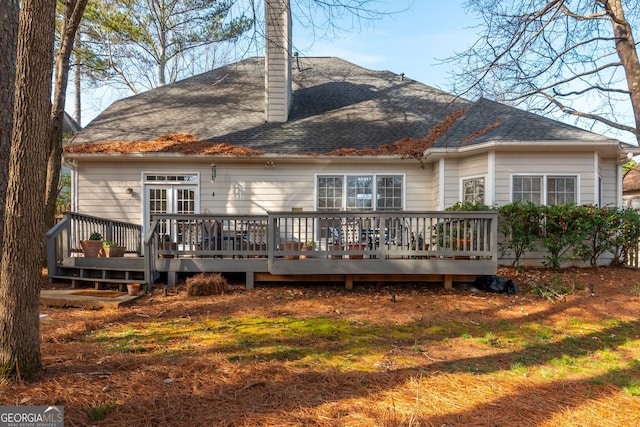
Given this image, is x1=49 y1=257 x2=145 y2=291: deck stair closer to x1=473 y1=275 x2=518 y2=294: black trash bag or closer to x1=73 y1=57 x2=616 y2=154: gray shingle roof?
x1=73 y1=57 x2=616 y2=154: gray shingle roof

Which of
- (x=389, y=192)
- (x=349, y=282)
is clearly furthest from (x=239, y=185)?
(x=349, y=282)

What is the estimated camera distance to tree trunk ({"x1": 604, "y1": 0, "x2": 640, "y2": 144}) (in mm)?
6004

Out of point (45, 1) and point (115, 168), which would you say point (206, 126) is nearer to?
point (115, 168)

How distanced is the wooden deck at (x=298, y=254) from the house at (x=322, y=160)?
1.78 meters

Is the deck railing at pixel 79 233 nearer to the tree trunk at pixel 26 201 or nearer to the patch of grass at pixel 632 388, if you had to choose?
the tree trunk at pixel 26 201

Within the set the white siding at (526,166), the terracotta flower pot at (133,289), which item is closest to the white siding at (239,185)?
the white siding at (526,166)

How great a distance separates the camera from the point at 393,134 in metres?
10.1

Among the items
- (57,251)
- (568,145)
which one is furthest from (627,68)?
(57,251)

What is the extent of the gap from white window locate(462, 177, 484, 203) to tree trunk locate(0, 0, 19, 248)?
8396 millimetres

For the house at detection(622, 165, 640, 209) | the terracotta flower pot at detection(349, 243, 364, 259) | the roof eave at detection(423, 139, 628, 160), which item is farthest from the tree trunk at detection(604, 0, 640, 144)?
the house at detection(622, 165, 640, 209)

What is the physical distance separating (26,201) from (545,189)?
30.7 feet

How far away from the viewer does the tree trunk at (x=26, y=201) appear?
2768mm

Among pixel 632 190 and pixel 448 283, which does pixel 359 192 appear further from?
pixel 632 190

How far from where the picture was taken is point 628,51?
20.4 ft
